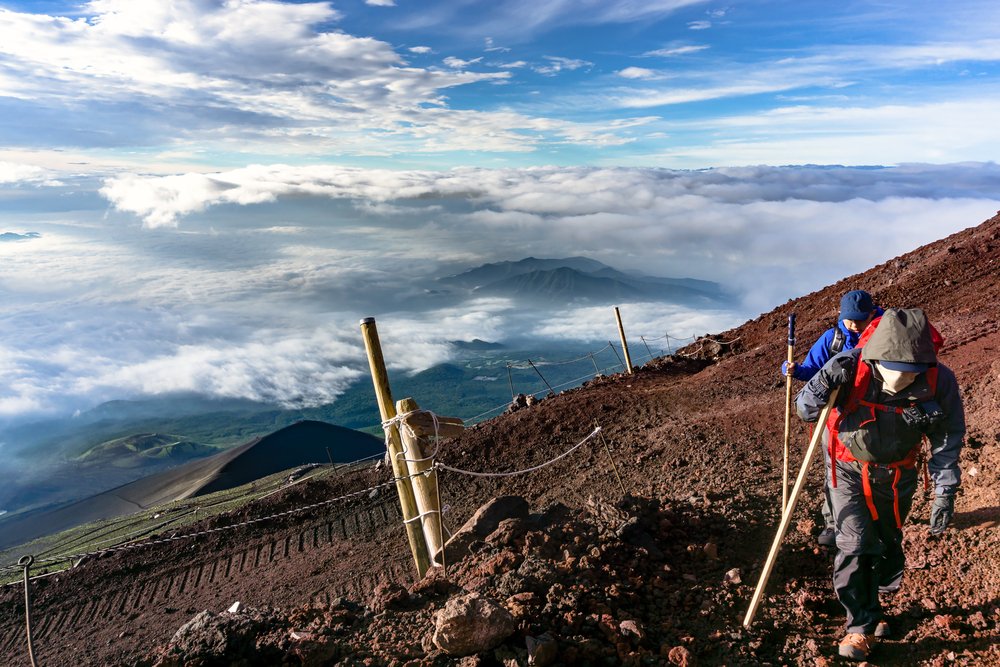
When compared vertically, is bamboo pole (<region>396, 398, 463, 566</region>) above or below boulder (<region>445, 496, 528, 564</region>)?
above

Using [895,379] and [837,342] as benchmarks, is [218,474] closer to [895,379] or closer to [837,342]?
[837,342]

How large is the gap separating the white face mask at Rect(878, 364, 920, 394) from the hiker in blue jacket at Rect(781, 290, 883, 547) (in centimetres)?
84

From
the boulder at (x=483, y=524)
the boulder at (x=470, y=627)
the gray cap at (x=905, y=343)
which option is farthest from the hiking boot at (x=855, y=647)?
the boulder at (x=483, y=524)

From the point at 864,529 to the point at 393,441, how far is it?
424 cm

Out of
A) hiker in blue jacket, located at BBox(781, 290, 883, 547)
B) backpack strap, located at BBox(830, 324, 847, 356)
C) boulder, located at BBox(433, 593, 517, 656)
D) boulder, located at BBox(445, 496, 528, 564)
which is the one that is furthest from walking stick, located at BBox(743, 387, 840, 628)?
boulder, located at BBox(445, 496, 528, 564)

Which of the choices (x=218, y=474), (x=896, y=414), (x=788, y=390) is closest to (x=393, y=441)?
(x=788, y=390)

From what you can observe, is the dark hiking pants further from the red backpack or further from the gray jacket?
the gray jacket

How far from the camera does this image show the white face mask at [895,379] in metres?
4.17

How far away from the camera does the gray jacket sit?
169 inches

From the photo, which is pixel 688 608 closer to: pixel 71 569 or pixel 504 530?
pixel 504 530

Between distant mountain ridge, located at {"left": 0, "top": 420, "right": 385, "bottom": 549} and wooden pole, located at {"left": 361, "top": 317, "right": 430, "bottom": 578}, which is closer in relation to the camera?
wooden pole, located at {"left": 361, "top": 317, "right": 430, "bottom": 578}

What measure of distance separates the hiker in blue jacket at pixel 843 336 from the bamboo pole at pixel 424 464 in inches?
132

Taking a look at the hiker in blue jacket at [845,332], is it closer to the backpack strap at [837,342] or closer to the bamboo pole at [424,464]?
the backpack strap at [837,342]

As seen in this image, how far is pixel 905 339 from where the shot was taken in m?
4.10
